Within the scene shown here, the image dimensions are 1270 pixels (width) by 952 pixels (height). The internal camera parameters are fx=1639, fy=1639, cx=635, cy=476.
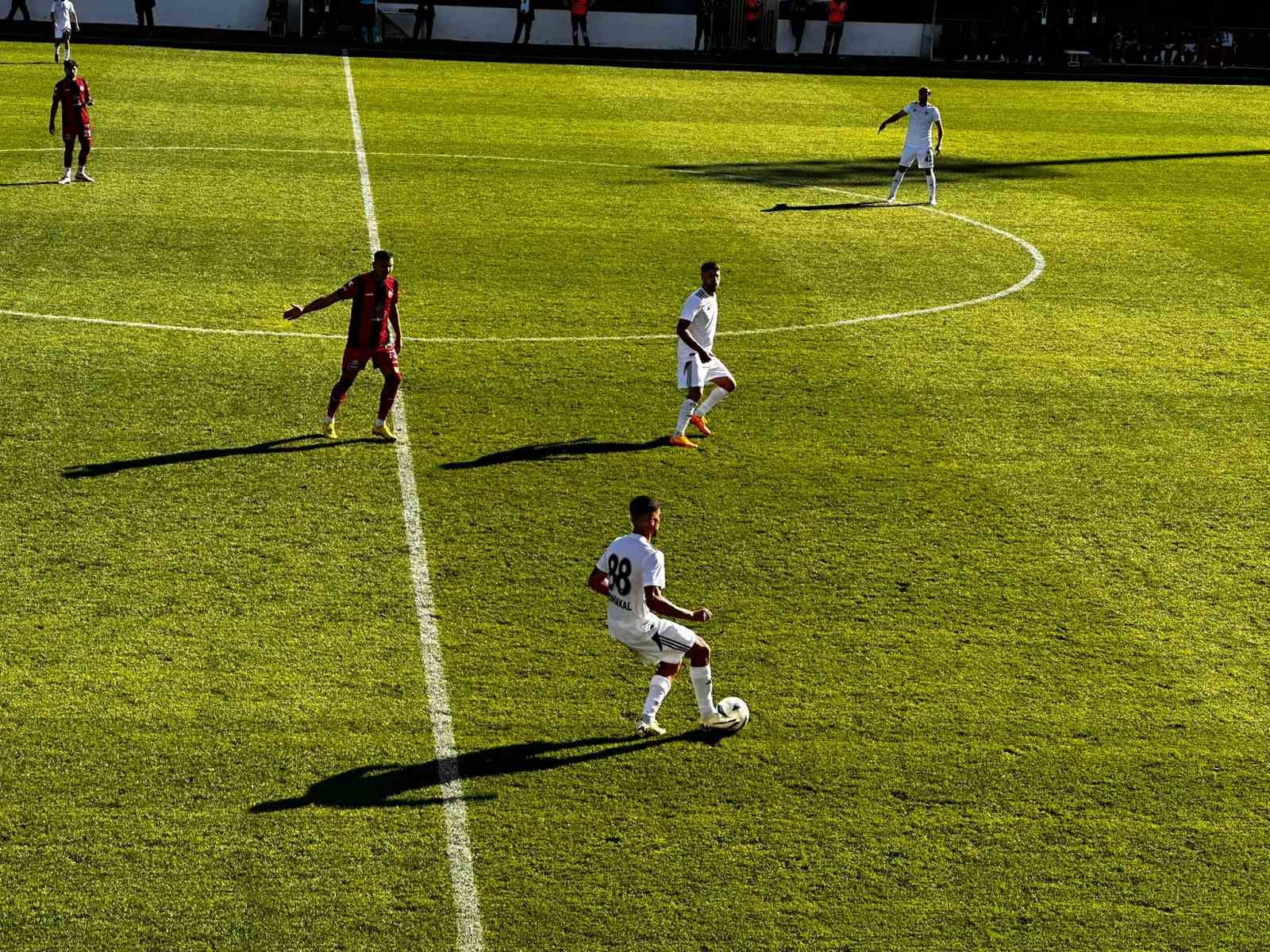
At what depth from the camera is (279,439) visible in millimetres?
16281

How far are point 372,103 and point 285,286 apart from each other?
56.2 ft

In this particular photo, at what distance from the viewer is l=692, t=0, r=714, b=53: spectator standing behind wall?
52.1m

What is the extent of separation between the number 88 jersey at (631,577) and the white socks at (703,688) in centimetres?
50

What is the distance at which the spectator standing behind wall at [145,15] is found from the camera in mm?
47719

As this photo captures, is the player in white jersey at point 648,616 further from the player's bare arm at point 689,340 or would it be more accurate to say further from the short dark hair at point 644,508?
the player's bare arm at point 689,340

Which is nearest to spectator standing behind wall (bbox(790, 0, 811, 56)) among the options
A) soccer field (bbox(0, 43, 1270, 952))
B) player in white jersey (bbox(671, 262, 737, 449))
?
soccer field (bbox(0, 43, 1270, 952))

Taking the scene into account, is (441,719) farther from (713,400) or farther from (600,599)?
(713,400)

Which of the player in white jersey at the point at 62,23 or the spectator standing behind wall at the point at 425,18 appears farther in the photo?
the spectator standing behind wall at the point at 425,18

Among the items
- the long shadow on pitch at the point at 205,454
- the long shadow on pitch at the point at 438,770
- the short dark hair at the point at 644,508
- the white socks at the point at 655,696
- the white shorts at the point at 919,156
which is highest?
the white shorts at the point at 919,156

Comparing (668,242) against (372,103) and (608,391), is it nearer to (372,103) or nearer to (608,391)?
(608,391)

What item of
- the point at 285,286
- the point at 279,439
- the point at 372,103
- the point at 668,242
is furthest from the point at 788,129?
the point at 279,439

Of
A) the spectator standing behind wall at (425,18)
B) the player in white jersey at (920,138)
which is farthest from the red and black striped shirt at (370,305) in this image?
the spectator standing behind wall at (425,18)

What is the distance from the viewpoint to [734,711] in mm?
11195

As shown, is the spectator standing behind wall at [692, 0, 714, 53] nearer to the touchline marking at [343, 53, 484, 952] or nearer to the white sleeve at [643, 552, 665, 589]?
the touchline marking at [343, 53, 484, 952]
